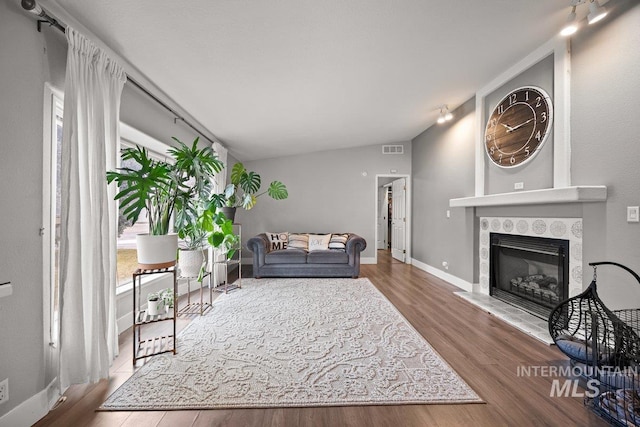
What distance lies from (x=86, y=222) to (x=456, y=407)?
104 inches

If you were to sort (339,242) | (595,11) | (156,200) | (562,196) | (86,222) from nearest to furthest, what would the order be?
(86,222) → (595,11) → (156,200) → (562,196) → (339,242)

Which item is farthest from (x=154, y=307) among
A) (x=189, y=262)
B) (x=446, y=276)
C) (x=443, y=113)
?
(x=443, y=113)


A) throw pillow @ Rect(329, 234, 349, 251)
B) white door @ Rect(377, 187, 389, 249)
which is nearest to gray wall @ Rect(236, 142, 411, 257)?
throw pillow @ Rect(329, 234, 349, 251)

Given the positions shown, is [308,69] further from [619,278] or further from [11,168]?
[619,278]

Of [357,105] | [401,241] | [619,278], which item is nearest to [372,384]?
[619,278]

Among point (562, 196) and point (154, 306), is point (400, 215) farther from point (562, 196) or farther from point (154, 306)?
point (154, 306)

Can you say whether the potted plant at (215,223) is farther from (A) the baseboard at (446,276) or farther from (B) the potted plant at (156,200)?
(A) the baseboard at (446,276)

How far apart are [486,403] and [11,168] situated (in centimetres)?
308

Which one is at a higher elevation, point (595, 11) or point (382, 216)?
point (595, 11)

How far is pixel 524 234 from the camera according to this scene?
2938mm

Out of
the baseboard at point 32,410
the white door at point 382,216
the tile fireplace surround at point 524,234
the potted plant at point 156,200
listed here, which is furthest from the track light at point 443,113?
the baseboard at point 32,410

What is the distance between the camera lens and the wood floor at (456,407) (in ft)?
4.70

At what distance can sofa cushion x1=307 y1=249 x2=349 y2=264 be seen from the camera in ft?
15.0

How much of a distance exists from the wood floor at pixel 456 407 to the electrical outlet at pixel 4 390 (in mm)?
270
